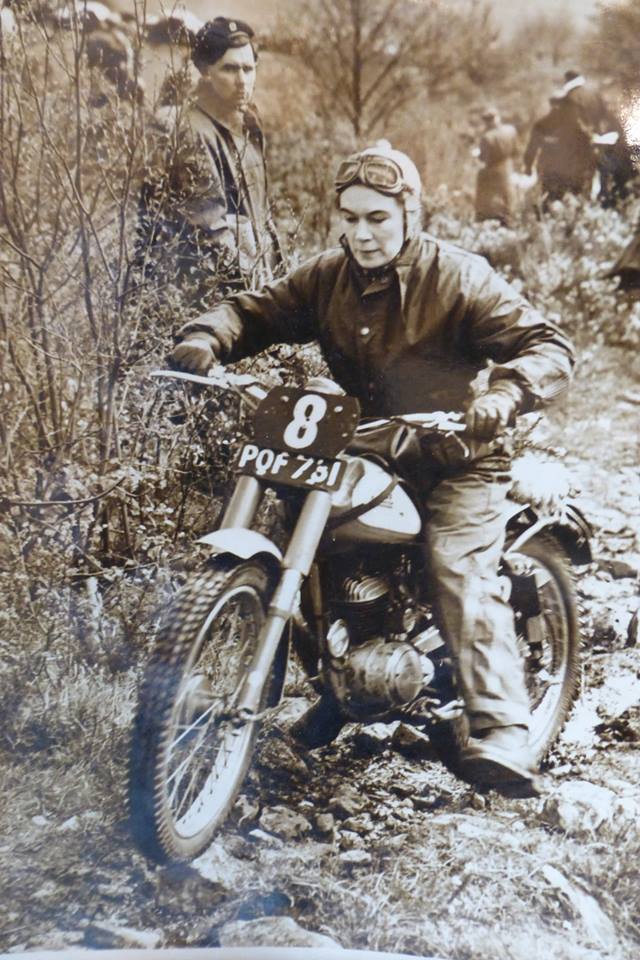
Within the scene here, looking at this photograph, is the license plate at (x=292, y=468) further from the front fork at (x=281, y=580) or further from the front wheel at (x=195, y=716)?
the front wheel at (x=195, y=716)

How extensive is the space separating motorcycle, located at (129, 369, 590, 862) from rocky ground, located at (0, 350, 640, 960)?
0.07 metres

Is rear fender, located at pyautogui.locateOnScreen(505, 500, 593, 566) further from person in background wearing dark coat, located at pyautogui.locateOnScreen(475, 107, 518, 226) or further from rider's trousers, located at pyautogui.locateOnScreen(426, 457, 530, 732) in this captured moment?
person in background wearing dark coat, located at pyautogui.locateOnScreen(475, 107, 518, 226)

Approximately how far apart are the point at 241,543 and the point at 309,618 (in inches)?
8.5

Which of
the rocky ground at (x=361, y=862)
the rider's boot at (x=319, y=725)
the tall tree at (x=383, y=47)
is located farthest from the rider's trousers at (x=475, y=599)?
the tall tree at (x=383, y=47)

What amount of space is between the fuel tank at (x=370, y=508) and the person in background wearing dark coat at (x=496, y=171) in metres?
0.59

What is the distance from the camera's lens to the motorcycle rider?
1.87m

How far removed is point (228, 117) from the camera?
76.9 inches

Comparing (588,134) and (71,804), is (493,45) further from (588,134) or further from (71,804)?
(71,804)

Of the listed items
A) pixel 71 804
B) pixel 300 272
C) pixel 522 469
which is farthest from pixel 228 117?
pixel 71 804

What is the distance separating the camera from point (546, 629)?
6.43ft

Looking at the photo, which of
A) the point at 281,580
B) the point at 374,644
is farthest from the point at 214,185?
the point at 374,644

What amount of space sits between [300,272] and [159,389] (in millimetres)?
383

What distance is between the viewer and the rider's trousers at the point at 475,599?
73.6 inches

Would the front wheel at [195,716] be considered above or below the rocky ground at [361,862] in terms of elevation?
above
